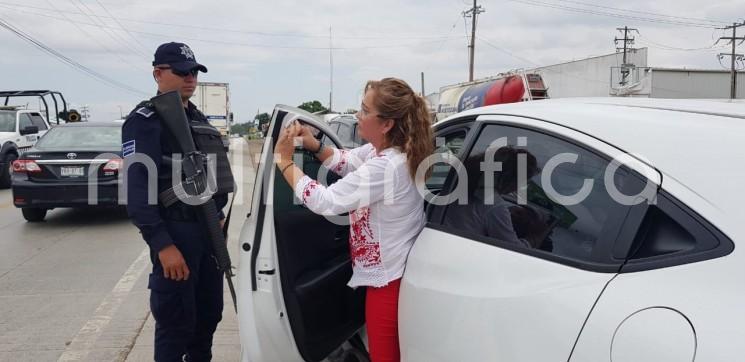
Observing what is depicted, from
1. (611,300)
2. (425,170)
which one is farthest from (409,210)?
(611,300)

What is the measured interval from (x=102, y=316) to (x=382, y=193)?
3.25m

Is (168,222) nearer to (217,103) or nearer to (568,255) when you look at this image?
(568,255)

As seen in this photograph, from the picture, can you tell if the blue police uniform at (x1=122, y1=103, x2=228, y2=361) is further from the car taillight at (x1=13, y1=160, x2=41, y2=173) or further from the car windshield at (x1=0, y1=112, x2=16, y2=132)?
the car windshield at (x1=0, y1=112, x2=16, y2=132)

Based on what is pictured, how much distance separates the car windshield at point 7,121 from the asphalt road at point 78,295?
6764mm

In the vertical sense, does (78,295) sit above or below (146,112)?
below

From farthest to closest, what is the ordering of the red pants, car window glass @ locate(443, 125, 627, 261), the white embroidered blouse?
1. the red pants
2. the white embroidered blouse
3. car window glass @ locate(443, 125, 627, 261)

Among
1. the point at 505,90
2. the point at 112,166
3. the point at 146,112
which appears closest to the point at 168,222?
the point at 146,112

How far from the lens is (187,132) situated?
2.79 metres

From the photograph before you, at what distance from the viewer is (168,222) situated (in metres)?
2.82

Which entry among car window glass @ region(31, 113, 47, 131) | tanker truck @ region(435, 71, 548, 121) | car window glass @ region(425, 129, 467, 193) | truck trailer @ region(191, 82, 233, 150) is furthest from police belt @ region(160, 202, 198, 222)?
truck trailer @ region(191, 82, 233, 150)

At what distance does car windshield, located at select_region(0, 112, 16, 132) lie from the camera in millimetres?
13930

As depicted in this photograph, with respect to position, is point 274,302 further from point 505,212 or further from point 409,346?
point 505,212

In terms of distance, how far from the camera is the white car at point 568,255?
1.33 metres

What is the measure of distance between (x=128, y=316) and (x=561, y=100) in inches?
146
